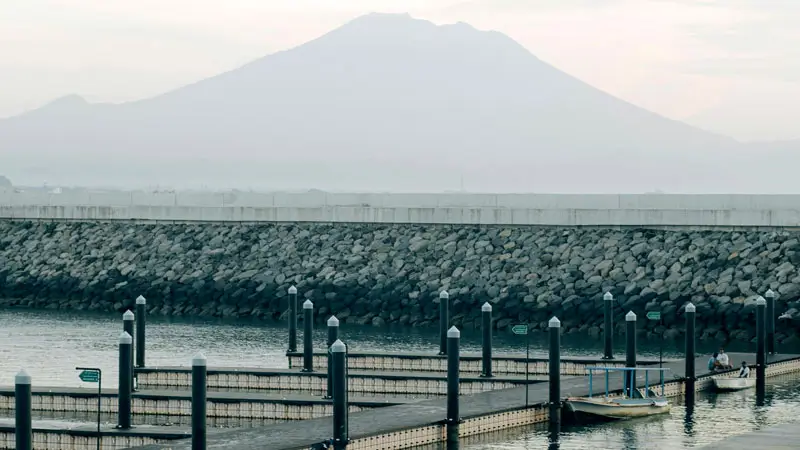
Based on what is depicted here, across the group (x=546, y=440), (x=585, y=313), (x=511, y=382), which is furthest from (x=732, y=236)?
(x=546, y=440)

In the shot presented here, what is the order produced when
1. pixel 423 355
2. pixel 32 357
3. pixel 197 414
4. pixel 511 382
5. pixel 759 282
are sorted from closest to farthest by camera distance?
1. pixel 197 414
2. pixel 511 382
3. pixel 423 355
4. pixel 32 357
5. pixel 759 282

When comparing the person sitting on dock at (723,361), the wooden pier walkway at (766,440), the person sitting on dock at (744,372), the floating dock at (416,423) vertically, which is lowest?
the wooden pier walkway at (766,440)

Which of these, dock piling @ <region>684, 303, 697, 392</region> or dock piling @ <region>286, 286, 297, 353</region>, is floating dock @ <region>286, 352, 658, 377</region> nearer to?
dock piling @ <region>286, 286, 297, 353</region>

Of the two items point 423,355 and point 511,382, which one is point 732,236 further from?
point 511,382

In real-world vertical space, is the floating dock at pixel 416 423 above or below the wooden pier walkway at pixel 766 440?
above

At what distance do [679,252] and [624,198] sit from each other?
8110 millimetres

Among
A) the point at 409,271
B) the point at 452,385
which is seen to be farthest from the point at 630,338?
the point at 409,271

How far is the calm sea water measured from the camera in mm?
30062

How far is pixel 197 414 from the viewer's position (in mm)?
24078

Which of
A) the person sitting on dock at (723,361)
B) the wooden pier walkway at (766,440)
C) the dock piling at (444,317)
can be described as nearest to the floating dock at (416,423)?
the person sitting on dock at (723,361)

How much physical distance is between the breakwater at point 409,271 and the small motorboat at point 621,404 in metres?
18.4

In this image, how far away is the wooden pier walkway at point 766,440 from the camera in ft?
90.2

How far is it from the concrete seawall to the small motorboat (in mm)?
25695

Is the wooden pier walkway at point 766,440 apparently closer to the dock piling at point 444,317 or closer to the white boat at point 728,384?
the white boat at point 728,384
